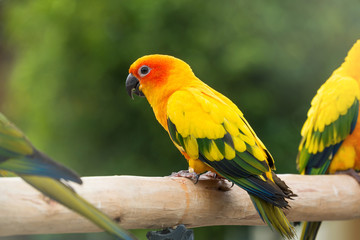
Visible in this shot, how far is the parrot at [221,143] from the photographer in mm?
700

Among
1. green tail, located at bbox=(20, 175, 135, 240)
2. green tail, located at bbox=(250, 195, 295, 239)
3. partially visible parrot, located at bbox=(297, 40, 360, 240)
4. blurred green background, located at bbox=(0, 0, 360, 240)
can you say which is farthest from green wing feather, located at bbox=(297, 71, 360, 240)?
green tail, located at bbox=(20, 175, 135, 240)

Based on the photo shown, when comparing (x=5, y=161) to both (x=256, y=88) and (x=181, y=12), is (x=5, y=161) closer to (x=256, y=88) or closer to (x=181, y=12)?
(x=181, y=12)

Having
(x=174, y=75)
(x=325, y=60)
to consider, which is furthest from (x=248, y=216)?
(x=325, y=60)

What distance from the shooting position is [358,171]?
1117mm

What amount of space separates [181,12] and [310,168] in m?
0.56

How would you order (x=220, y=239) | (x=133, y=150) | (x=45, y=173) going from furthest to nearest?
(x=220, y=239), (x=133, y=150), (x=45, y=173)

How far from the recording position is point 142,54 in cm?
115

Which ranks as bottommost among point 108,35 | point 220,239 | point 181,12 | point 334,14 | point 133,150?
point 220,239

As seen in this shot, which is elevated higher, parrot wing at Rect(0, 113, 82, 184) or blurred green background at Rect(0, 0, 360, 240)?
blurred green background at Rect(0, 0, 360, 240)

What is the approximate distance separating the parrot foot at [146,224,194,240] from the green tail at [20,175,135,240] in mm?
168

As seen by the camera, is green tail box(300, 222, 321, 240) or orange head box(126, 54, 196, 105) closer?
orange head box(126, 54, 196, 105)

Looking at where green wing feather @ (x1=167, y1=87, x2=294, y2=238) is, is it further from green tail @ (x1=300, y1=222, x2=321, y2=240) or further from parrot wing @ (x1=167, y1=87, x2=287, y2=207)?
green tail @ (x1=300, y1=222, x2=321, y2=240)

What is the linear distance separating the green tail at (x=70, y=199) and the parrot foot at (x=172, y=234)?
0.17 m

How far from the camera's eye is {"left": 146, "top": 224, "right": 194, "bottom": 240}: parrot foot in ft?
2.23
